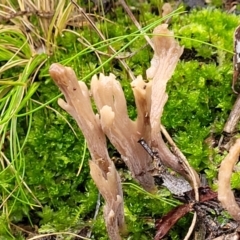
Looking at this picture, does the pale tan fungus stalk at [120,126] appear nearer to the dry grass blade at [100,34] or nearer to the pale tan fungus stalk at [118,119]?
the pale tan fungus stalk at [118,119]

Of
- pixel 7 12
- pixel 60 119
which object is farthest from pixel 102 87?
pixel 7 12

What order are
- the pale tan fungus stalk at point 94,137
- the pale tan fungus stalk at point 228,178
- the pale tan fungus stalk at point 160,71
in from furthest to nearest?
the pale tan fungus stalk at point 160,71, the pale tan fungus stalk at point 94,137, the pale tan fungus stalk at point 228,178

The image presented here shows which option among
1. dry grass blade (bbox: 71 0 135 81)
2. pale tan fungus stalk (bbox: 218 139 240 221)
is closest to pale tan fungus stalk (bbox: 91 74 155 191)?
pale tan fungus stalk (bbox: 218 139 240 221)

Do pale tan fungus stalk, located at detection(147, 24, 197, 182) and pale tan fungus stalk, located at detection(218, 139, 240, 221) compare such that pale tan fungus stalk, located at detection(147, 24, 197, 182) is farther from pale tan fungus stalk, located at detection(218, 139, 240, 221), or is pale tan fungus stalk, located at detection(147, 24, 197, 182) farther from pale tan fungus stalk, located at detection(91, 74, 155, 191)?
pale tan fungus stalk, located at detection(218, 139, 240, 221)

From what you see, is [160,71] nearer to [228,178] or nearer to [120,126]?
[120,126]

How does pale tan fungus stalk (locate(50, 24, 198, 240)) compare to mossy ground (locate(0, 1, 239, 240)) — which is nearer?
pale tan fungus stalk (locate(50, 24, 198, 240))


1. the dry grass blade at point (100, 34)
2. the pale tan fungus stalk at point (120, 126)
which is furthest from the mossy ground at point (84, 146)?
the pale tan fungus stalk at point (120, 126)
